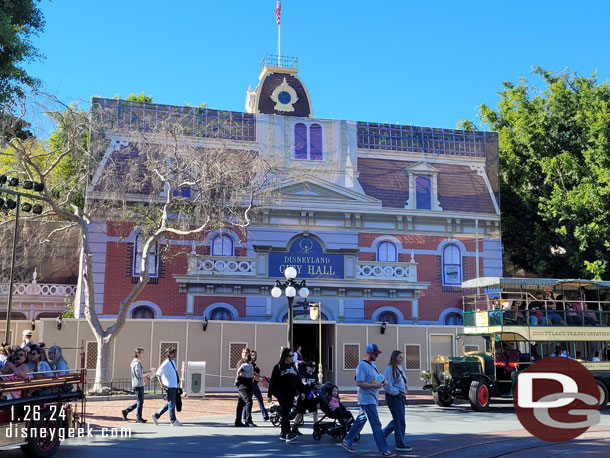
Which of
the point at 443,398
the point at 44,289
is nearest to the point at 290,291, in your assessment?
the point at 443,398

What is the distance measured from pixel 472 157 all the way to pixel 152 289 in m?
15.7

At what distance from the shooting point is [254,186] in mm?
25469

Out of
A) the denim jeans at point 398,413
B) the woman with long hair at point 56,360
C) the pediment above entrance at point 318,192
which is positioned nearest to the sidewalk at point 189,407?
the woman with long hair at point 56,360

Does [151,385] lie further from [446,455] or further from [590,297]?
[590,297]

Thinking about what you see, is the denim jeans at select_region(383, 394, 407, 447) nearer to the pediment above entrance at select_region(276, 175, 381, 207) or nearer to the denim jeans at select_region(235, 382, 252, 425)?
the denim jeans at select_region(235, 382, 252, 425)

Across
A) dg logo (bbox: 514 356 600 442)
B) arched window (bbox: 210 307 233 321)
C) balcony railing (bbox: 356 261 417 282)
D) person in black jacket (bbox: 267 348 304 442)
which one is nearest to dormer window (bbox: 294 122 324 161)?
balcony railing (bbox: 356 261 417 282)

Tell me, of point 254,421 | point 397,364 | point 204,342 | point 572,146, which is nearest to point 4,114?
point 204,342

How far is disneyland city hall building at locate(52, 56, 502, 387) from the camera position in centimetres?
2639

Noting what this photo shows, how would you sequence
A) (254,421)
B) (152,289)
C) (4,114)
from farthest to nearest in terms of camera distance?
(152,289), (4,114), (254,421)

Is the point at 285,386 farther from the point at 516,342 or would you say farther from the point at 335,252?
the point at 335,252

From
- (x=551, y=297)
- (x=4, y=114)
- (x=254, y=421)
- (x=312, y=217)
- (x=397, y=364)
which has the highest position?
(x=4, y=114)

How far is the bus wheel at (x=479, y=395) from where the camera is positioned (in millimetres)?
18859

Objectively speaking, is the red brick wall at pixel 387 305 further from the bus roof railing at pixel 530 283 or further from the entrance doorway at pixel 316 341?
the bus roof railing at pixel 530 283

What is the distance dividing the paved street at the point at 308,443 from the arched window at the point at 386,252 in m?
14.0
